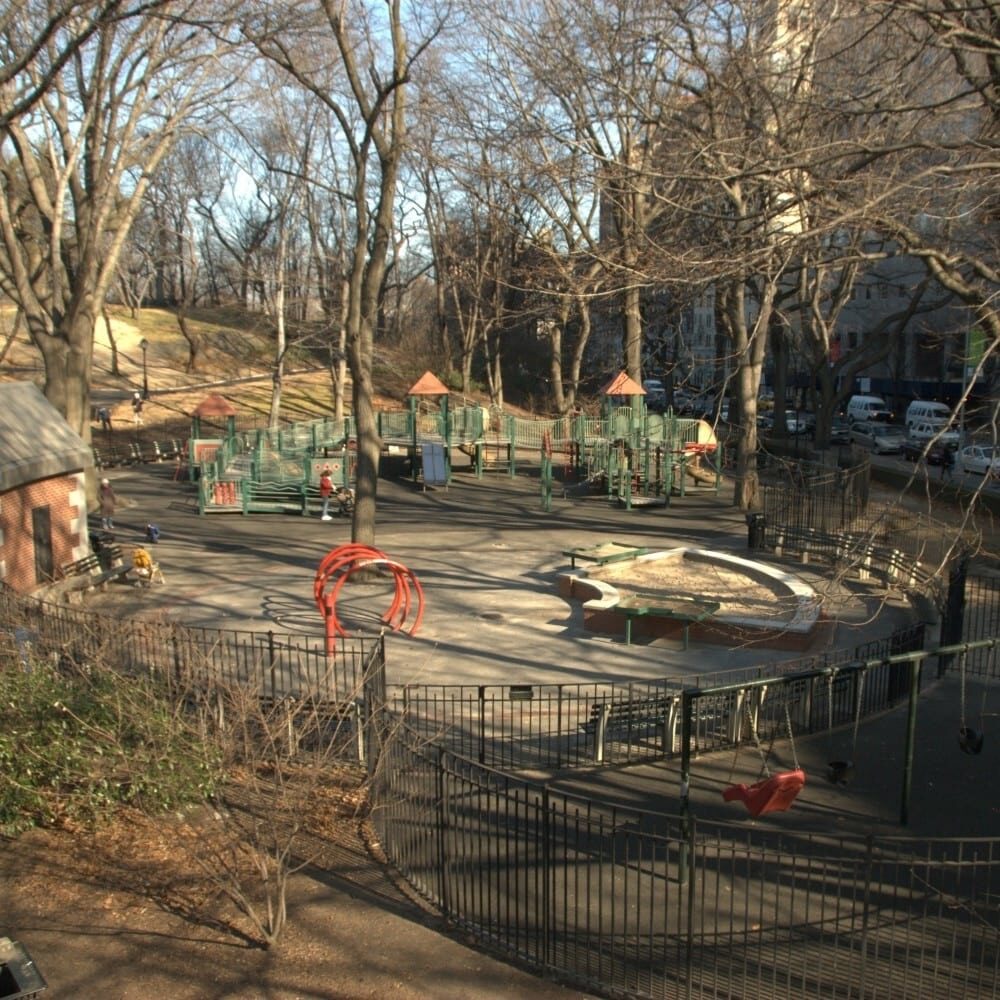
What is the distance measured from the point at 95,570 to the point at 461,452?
20.4 m

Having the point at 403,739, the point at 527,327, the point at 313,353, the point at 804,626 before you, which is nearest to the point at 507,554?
the point at 804,626

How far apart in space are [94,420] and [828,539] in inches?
1396

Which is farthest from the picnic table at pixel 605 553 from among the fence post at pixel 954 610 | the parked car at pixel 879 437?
the parked car at pixel 879 437

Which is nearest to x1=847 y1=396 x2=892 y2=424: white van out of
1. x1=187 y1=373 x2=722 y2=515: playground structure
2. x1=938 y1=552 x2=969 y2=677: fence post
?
x1=187 y1=373 x2=722 y2=515: playground structure

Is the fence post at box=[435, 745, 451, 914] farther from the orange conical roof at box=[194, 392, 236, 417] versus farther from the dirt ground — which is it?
the orange conical roof at box=[194, 392, 236, 417]

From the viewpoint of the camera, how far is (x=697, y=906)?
7805mm

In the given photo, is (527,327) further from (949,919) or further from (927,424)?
(949,919)

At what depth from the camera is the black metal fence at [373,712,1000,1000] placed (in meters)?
6.71

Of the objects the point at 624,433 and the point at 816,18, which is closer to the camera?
the point at 816,18

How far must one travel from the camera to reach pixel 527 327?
6122 centimetres

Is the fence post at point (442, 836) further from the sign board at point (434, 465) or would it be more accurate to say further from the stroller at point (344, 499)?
the sign board at point (434, 465)

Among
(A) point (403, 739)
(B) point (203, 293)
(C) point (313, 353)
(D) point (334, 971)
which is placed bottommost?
(D) point (334, 971)

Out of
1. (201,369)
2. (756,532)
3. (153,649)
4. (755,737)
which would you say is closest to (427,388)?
(756,532)

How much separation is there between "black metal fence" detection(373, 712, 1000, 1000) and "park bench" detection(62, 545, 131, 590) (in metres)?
11.2
